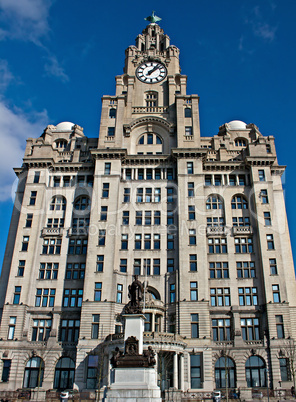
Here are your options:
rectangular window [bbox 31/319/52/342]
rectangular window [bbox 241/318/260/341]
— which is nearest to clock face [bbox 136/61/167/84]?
rectangular window [bbox 241/318/260/341]

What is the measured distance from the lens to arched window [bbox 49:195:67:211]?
2908 inches

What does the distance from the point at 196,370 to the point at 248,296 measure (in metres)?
14.7

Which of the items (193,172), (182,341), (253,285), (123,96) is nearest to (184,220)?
(193,172)

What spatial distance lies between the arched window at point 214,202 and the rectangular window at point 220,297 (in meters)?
15.1

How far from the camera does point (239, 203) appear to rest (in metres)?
73.2

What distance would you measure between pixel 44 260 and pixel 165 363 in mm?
27189

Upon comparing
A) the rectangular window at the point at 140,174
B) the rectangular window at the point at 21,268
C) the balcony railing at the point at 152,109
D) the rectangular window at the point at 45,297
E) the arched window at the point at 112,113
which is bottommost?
the rectangular window at the point at 45,297

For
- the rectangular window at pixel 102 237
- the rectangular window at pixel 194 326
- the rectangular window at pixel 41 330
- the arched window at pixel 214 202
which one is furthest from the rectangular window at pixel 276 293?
the rectangular window at pixel 41 330

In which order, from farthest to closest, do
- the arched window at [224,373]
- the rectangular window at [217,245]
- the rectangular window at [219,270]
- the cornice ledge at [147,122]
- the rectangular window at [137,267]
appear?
the cornice ledge at [147,122], the rectangular window at [217,245], the rectangular window at [219,270], the rectangular window at [137,267], the arched window at [224,373]

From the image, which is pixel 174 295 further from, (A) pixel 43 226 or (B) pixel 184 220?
(A) pixel 43 226

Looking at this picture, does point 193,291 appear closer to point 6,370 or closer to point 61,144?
point 6,370

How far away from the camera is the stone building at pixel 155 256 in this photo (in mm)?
59375

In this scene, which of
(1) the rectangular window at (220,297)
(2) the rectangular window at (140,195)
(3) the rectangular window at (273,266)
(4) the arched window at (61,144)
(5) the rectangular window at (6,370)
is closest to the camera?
(5) the rectangular window at (6,370)

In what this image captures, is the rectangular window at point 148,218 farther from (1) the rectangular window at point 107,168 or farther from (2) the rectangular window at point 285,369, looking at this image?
(2) the rectangular window at point 285,369
